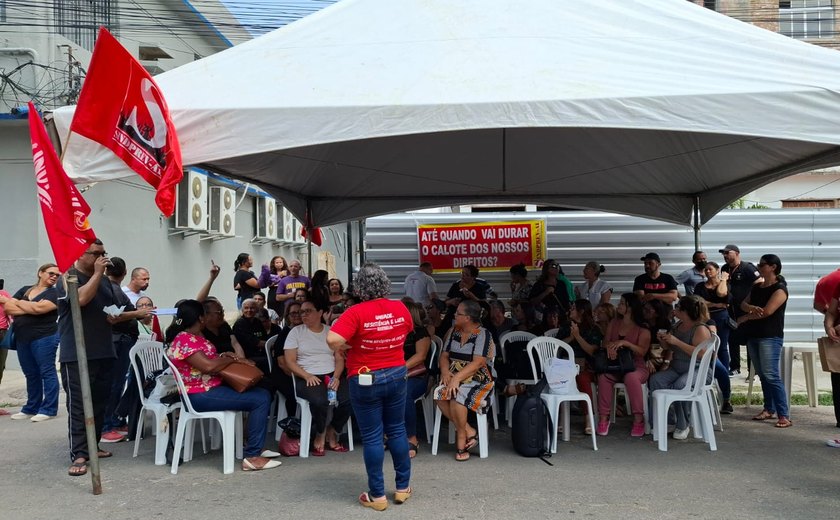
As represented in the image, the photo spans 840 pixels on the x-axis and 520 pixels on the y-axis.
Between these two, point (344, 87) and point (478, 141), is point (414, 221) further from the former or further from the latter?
point (344, 87)

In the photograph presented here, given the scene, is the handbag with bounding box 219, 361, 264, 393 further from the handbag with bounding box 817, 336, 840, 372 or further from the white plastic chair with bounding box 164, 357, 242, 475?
the handbag with bounding box 817, 336, 840, 372

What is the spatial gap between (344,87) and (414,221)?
647 cm

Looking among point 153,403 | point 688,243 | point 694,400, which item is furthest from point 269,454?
point 688,243

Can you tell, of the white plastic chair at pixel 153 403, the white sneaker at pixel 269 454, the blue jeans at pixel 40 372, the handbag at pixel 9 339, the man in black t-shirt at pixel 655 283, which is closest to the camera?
the white plastic chair at pixel 153 403

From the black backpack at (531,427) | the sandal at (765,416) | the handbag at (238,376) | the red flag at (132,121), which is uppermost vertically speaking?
the red flag at (132,121)

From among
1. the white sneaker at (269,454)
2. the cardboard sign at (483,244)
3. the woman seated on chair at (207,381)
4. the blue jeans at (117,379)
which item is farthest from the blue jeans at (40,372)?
the cardboard sign at (483,244)

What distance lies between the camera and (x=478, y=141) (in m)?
7.43

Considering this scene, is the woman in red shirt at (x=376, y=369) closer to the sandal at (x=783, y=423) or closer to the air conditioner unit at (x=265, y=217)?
the sandal at (x=783, y=423)

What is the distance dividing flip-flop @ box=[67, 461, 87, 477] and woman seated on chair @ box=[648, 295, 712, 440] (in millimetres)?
4514

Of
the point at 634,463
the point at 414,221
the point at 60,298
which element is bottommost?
the point at 634,463

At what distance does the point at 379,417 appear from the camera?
14.3 ft

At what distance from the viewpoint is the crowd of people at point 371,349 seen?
4402 mm

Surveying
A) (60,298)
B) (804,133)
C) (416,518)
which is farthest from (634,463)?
(60,298)

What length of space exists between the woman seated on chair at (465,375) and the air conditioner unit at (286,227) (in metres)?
15.8
